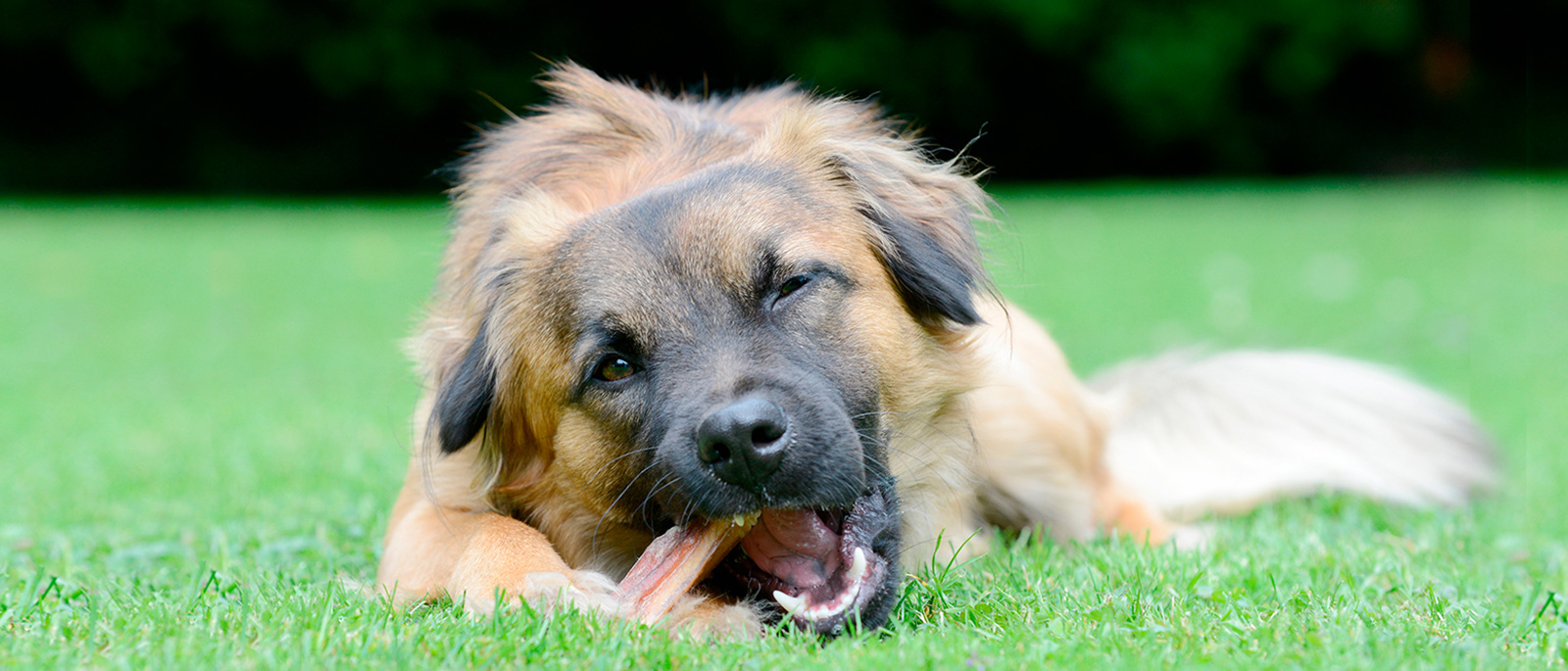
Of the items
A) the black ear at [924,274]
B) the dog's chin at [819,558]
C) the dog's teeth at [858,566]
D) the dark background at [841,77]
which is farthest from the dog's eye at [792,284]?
the dark background at [841,77]

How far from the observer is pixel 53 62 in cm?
2634

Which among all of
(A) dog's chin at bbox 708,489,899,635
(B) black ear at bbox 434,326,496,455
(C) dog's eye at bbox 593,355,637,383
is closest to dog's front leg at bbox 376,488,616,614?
(B) black ear at bbox 434,326,496,455

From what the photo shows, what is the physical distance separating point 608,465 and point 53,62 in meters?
27.6

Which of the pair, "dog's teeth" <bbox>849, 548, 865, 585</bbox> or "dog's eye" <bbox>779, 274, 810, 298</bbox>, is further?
"dog's eye" <bbox>779, 274, 810, 298</bbox>

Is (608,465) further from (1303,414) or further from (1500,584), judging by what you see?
(1303,414)

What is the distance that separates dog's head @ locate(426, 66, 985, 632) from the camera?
3.06m

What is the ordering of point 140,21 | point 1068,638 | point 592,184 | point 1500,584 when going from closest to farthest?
point 1068,638, point 1500,584, point 592,184, point 140,21

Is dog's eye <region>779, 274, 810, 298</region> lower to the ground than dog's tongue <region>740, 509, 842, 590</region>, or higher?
higher

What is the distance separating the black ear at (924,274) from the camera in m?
3.56

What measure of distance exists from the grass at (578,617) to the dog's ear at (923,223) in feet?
1.05

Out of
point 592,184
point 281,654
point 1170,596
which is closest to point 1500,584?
point 1170,596

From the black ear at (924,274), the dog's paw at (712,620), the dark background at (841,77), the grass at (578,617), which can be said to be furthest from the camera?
the dark background at (841,77)

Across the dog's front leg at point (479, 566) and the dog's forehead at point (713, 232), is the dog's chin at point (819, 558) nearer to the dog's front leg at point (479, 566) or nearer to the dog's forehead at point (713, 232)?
the dog's front leg at point (479, 566)

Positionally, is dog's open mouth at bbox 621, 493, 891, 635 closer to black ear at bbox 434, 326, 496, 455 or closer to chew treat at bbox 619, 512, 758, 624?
chew treat at bbox 619, 512, 758, 624
